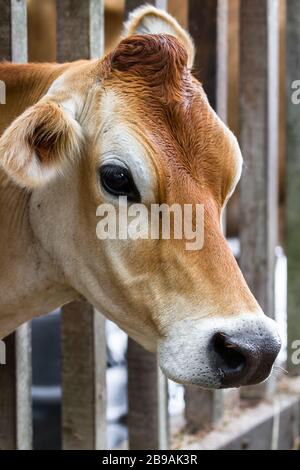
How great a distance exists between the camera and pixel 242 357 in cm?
181

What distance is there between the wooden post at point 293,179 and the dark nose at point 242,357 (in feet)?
7.09

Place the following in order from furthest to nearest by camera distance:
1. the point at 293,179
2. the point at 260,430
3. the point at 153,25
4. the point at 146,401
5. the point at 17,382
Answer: the point at 293,179 → the point at 260,430 → the point at 146,401 → the point at 17,382 → the point at 153,25

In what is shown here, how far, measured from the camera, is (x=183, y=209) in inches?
75.6

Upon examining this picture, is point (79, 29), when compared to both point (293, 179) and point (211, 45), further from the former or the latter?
point (293, 179)

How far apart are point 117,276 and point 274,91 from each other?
1928 millimetres

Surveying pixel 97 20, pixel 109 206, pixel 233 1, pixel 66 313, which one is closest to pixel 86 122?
pixel 109 206

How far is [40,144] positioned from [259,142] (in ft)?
5.94

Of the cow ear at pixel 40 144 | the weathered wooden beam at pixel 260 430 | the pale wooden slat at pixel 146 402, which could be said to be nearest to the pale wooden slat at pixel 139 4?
the cow ear at pixel 40 144

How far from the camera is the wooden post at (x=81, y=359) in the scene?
2650 mm

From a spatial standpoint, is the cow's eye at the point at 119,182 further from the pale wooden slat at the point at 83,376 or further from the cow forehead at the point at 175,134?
the pale wooden slat at the point at 83,376

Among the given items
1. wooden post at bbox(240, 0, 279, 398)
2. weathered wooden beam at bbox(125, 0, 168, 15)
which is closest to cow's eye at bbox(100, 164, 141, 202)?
weathered wooden beam at bbox(125, 0, 168, 15)

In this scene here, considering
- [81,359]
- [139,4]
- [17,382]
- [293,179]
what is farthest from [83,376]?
[293,179]

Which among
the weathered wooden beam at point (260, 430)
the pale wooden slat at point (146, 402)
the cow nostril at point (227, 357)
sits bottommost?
the weathered wooden beam at point (260, 430)
